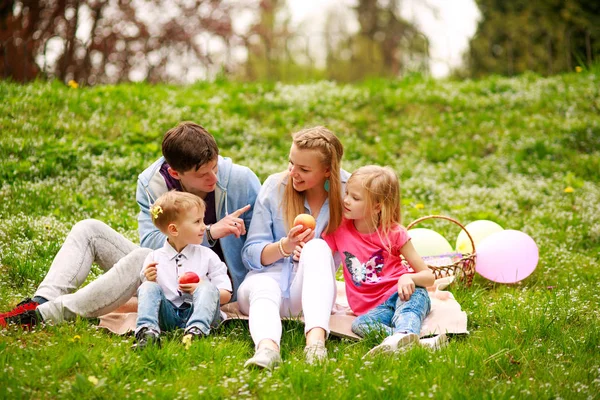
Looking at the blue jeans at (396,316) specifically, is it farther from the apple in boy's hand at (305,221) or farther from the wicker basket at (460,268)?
the wicker basket at (460,268)

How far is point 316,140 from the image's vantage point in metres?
4.51

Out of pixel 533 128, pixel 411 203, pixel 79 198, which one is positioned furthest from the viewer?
pixel 533 128

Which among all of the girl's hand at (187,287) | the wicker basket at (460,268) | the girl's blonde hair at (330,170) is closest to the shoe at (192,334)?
the girl's hand at (187,287)

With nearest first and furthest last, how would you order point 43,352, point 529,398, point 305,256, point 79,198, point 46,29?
1. point 529,398
2. point 43,352
3. point 305,256
4. point 79,198
5. point 46,29

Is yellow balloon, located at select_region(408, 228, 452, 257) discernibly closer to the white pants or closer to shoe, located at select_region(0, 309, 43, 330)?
the white pants

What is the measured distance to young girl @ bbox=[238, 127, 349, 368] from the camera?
405cm

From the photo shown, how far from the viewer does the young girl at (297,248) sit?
4055 mm

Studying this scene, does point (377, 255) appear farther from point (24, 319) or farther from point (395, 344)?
point (24, 319)

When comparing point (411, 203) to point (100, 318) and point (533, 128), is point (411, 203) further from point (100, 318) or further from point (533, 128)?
point (100, 318)

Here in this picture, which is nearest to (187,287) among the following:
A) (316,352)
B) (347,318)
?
(316,352)

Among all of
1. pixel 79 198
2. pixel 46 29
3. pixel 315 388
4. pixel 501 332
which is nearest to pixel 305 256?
pixel 315 388

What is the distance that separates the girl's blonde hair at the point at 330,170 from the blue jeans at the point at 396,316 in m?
0.66

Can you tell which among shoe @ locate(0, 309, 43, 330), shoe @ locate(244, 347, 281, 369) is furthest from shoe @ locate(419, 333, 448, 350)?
shoe @ locate(0, 309, 43, 330)

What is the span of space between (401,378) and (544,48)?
44.9 ft
